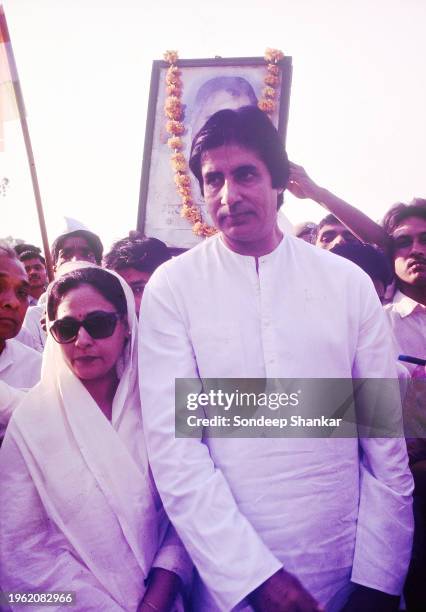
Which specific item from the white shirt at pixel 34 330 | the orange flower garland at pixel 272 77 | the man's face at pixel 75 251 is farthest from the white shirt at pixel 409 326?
the white shirt at pixel 34 330

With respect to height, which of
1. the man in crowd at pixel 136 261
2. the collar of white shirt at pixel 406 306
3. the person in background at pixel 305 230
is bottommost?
the collar of white shirt at pixel 406 306

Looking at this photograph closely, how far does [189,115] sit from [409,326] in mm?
2231

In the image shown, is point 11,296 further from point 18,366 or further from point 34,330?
point 34,330

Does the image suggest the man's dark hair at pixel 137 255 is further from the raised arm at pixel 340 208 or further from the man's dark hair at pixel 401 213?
the man's dark hair at pixel 401 213

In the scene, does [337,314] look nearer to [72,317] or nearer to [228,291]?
[228,291]

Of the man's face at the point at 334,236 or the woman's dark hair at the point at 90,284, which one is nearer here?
the woman's dark hair at the point at 90,284

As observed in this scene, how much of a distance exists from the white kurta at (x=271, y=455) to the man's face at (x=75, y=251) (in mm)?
1825

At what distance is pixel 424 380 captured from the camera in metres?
1.97

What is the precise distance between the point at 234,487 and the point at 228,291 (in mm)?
653

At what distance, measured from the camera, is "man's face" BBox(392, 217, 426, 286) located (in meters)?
2.41

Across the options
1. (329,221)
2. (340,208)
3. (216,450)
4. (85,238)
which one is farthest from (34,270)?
(216,450)

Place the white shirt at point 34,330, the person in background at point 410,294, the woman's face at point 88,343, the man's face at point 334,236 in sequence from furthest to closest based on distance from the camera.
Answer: the white shirt at point 34,330, the man's face at point 334,236, the person in background at point 410,294, the woman's face at point 88,343

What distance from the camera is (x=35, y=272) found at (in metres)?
4.64

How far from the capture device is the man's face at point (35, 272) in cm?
462
